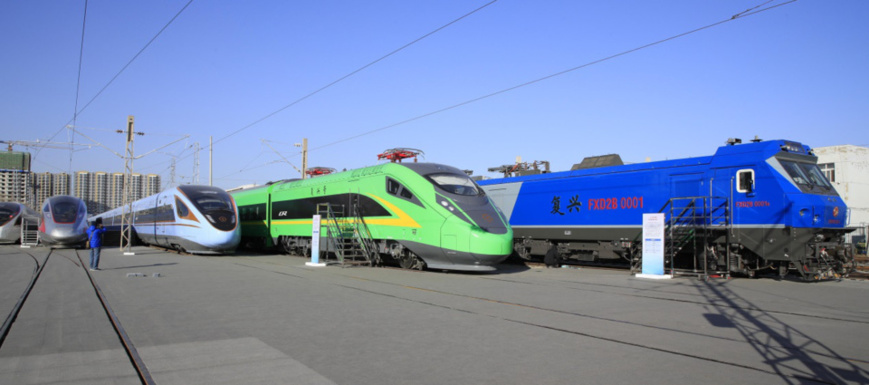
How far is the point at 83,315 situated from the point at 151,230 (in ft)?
78.6

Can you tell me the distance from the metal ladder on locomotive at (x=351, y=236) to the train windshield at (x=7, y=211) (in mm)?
27060

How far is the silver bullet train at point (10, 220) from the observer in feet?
119

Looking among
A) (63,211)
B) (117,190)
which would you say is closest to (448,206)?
(63,211)

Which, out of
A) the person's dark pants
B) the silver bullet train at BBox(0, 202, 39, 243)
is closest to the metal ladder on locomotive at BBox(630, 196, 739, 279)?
the person's dark pants

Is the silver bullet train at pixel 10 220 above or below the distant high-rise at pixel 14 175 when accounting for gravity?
below

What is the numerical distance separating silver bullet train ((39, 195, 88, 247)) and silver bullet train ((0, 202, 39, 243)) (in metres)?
6.91

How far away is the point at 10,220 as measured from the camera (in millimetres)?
36438

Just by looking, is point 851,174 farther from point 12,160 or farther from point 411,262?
point 12,160

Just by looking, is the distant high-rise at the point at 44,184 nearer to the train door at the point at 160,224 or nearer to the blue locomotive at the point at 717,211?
the train door at the point at 160,224

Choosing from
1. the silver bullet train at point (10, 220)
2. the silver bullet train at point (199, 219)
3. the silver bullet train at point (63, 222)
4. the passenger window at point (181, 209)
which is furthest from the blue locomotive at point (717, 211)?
the silver bullet train at point (10, 220)

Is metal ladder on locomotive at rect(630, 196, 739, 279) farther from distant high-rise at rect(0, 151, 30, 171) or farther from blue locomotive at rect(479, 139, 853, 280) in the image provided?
distant high-rise at rect(0, 151, 30, 171)

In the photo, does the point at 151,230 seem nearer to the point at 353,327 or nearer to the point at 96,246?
the point at 96,246

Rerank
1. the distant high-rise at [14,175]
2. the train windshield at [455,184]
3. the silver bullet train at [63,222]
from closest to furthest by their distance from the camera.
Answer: the train windshield at [455,184], the silver bullet train at [63,222], the distant high-rise at [14,175]

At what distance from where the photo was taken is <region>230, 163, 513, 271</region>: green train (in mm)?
15914
